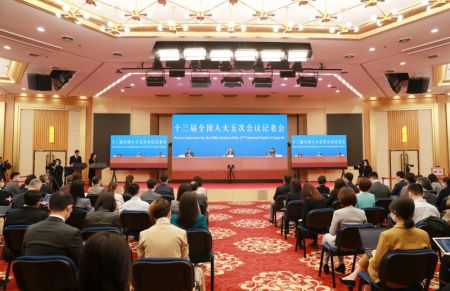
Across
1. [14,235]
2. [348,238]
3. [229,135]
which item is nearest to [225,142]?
[229,135]

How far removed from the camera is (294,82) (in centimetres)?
1223

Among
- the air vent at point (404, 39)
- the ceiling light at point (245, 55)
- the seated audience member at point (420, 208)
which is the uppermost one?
the air vent at point (404, 39)

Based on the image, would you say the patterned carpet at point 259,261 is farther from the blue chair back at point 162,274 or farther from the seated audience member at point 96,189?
the blue chair back at point 162,274

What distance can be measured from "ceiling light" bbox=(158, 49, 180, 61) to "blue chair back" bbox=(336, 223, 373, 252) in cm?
580

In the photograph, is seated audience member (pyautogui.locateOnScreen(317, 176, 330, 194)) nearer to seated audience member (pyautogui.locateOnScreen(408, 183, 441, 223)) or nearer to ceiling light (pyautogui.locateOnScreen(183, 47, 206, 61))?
seated audience member (pyautogui.locateOnScreen(408, 183, 441, 223))

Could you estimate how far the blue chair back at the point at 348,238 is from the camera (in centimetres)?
357

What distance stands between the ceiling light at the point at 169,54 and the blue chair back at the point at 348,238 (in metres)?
5.80

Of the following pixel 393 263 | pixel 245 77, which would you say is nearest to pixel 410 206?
pixel 393 263

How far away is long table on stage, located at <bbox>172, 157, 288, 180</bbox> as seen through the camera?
44.9ft

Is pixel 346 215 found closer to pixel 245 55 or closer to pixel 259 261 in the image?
pixel 259 261

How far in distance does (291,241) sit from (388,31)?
499cm

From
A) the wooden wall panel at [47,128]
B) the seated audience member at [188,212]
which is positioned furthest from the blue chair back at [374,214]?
the wooden wall panel at [47,128]

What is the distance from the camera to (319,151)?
1447 cm

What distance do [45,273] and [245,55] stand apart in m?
6.65
